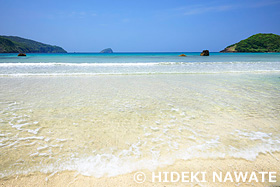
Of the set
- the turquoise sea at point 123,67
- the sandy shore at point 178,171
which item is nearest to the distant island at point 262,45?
the turquoise sea at point 123,67

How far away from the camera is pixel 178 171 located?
2.21 meters

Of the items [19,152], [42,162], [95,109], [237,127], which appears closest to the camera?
[42,162]

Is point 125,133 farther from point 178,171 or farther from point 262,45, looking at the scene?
point 262,45

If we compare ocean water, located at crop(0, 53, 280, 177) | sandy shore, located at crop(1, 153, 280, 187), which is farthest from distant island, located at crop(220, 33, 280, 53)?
sandy shore, located at crop(1, 153, 280, 187)

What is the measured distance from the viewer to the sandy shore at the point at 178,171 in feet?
6.52

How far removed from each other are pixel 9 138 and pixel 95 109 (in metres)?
2.00

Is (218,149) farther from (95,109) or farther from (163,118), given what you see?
(95,109)

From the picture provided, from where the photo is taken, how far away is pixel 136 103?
16.7 feet

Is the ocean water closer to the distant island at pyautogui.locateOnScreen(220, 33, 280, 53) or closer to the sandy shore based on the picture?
the sandy shore

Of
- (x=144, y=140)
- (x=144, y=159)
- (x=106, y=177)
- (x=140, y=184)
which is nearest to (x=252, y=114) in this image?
(x=144, y=140)

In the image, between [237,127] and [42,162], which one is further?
[237,127]

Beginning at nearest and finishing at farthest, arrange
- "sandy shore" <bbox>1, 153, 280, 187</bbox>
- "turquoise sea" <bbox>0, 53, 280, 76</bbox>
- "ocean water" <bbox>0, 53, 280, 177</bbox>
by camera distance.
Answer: "sandy shore" <bbox>1, 153, 280, 187</bbox> < "ocean water" <bbox>0, 53, 280, 177</bbox> < "turquoise sea" <bbox>0, 53, 280, 76</bbox>

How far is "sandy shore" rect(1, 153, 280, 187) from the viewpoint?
6.52ft

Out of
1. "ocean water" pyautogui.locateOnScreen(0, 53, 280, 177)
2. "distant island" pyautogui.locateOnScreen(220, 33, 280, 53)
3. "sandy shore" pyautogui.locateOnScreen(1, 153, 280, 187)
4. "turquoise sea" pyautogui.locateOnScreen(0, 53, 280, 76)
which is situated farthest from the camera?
"distant island" pyautogui.locateOnScreen(220, 33, 280, 53)
